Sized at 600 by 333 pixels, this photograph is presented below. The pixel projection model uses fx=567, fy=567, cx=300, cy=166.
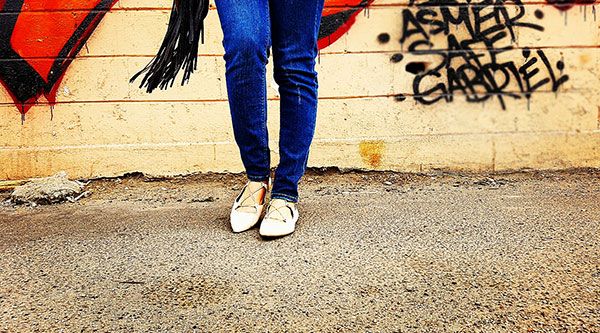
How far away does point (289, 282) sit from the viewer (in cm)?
153

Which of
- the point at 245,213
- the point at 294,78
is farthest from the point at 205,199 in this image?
the point at 294,78

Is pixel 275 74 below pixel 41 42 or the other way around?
below

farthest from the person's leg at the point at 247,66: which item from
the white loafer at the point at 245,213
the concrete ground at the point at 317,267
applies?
the concrete ground at the point at 317,267

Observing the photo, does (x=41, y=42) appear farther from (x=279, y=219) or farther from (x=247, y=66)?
(x=279, y=219)

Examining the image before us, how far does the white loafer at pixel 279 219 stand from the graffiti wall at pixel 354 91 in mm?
1024

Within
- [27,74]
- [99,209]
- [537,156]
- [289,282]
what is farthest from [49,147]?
[537,156]

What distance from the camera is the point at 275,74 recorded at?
192cm

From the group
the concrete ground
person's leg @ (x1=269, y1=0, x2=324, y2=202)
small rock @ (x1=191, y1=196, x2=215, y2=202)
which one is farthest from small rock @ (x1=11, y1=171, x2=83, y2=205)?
person's leg @ (x1=269, y1=0, x2=324, y2=202)

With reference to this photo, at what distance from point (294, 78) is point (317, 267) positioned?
65cm

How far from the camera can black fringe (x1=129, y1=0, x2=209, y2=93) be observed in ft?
6.48

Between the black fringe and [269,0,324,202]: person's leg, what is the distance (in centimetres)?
29

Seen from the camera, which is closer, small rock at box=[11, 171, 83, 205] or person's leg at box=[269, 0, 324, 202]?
person's leg at box=[269, 0, 324, 202]

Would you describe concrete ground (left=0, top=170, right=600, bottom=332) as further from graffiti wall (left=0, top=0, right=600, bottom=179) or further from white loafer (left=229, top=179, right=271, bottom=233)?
graffiti wall (left=0, top=0, right=600, bottom=179)

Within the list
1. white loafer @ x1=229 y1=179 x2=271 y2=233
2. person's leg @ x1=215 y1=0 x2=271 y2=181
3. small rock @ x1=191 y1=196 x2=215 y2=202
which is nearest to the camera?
person's leg @ x1=215 y1=0 x2=271 y2=181
